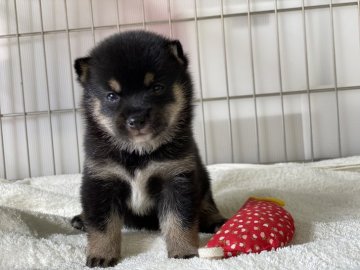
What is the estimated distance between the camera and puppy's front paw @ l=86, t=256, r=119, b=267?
1.40 m

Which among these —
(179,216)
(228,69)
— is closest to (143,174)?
(179,216)

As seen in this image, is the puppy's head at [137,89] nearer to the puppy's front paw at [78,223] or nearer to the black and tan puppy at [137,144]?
the black and tan puppy at [137,144]

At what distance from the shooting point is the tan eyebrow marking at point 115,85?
1.42 metres

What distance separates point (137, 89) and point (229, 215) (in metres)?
0.76

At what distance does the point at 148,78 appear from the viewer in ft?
4.68

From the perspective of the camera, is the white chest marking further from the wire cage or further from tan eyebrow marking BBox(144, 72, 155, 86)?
the wire cage

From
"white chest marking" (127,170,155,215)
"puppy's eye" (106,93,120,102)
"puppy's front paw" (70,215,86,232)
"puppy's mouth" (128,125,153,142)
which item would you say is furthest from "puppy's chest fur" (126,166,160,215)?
"puppy's front paw" (70,215,86,232)

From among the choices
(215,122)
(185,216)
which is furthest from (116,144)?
(215,122)

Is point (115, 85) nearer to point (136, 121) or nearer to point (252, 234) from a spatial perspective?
point (136, 121)

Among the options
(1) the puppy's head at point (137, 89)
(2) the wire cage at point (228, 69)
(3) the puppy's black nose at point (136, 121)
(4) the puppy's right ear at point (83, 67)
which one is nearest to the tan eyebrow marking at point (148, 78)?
(1) the puppy's head at point (137, 89)

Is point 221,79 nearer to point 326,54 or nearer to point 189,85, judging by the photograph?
point 326,54

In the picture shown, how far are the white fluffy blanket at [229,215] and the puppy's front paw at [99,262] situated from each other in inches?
1.1

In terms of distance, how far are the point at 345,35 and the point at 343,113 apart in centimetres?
43

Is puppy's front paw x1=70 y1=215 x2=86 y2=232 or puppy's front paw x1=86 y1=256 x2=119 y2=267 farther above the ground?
puppy's front paw x1=70 y1=215 x2=86 y2=232
